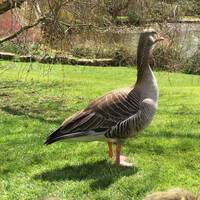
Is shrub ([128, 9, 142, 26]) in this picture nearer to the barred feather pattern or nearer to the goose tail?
the barred feather pattern

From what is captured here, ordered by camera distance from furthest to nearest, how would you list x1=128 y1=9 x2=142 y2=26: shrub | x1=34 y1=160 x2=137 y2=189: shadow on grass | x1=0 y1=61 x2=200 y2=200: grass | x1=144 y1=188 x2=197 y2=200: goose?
x1=128 y1=9 x2=142 y2=26: shrub < x1=34 y1=160 x2=137 y2=189: shadow on grass < x1=0 y1=61 x2=200 y2=200: grass < x1=144 y1=188 x2=197 y2=200: goose

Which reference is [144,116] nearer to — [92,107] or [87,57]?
[92,107]

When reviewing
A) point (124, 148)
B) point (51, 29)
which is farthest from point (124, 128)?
point (51, 29)

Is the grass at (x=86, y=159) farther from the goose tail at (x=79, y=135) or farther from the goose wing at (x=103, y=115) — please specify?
the goose wing at (x=103, y=115)

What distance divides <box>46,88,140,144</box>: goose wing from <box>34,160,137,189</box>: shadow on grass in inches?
17.2

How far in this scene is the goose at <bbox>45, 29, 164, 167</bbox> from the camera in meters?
5.93

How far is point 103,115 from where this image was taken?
239 inches

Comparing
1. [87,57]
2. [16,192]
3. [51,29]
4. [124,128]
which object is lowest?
[87,57]

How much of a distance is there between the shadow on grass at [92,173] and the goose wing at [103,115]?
0.44 metres

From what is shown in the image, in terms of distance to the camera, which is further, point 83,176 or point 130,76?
point 130,76

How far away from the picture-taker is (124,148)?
283 inches

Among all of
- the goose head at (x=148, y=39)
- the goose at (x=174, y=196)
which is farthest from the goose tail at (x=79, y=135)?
the goose at (x=174, y=196)

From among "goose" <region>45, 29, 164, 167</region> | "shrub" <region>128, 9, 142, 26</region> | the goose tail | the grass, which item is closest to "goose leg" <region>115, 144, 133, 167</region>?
"goose" <region>45, 29, 164, 167</region>

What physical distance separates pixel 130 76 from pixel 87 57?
547cm
